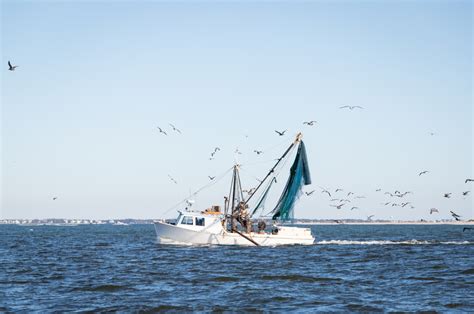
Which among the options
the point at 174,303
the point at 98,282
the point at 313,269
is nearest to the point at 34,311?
the point at 174,303

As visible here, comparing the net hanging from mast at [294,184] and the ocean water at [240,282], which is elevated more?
the net hanging from mast at [294,184]

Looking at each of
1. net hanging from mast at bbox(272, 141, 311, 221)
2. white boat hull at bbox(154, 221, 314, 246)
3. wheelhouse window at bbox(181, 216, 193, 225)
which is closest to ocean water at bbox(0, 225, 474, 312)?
white boat hull at bbox(154, 221, 314, 246)

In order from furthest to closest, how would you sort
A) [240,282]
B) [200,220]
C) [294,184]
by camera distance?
[294,184]
[200,220]
[240,282]

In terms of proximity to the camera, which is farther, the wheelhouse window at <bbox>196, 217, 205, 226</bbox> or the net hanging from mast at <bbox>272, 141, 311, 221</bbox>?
the net hanging from mast at <bbox>272, 141, 311, 221</bbox>

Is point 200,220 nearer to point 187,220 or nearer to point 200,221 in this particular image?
point 200,221

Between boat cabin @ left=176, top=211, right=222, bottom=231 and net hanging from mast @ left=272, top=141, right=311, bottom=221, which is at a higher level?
net hanging from mast @ left=272, top=141, right=311, bottom=221

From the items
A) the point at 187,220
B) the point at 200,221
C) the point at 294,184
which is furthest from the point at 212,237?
the point at 294,184

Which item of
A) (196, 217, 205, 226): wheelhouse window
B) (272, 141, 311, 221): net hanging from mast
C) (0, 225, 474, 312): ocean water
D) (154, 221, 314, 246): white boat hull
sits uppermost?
(272, 141, 311, 221): net hanging from mast

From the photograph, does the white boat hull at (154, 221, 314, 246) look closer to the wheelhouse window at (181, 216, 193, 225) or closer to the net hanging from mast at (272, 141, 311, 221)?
the wheelhouse window at (181, 216, 193, 225)

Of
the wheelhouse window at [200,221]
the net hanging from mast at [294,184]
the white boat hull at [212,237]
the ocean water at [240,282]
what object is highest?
the net hanging from mast at [294,184]

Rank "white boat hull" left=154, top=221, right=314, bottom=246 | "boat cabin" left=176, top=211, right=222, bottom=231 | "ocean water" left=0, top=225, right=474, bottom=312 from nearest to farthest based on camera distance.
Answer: "ocean water" left=0, top=225, right=474, bottom=312 → "boat cabin" left=176, top=211, right=222, bottom=231 → "white boat hull" left=154, top=221, right=314, bottom=246

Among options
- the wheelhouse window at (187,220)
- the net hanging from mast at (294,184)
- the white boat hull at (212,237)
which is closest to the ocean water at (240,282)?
the white boat hull at (212,237)

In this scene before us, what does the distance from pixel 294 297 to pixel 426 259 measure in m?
22.9

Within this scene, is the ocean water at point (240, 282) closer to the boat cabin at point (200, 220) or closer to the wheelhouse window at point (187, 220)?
the boat cabin at point (200, 220)
